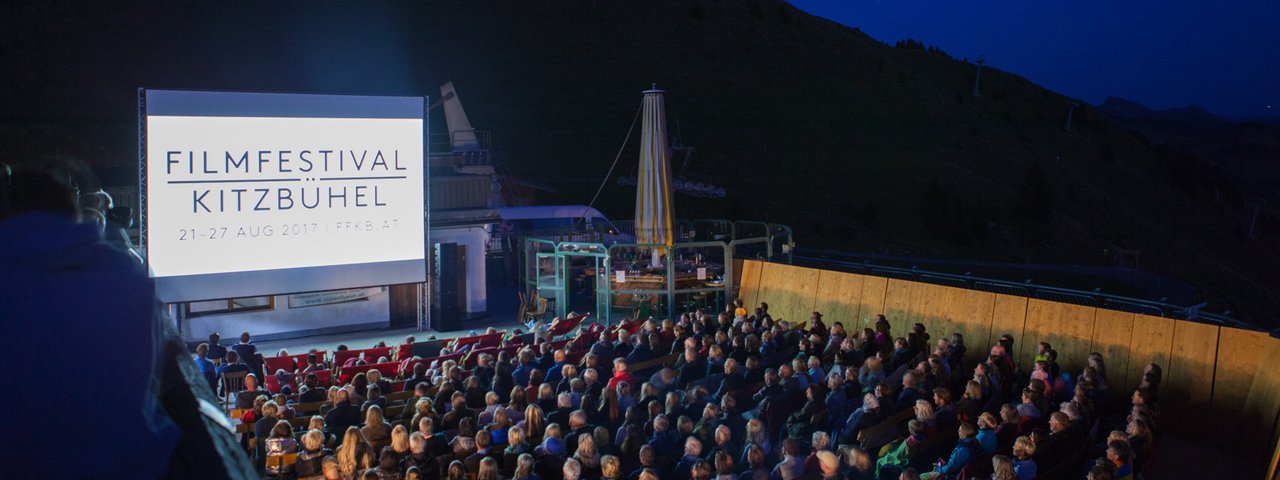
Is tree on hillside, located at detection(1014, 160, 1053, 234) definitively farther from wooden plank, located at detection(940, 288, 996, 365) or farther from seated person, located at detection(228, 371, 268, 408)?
seated person, located at detection(228, 371, 268, 408)

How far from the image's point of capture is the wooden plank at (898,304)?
1351 cm

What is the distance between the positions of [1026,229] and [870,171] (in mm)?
8672

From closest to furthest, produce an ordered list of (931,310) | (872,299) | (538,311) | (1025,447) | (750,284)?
1. (1025,447)
2. (931,310)
3. (872,299)
4. (750,284)
5. (538,311)

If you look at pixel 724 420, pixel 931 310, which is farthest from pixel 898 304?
pixel 724 420

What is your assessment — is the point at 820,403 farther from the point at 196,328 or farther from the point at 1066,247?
the point at 1066,247

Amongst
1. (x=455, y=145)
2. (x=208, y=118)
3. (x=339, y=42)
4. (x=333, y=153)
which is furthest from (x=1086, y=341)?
(x=339, y=42)

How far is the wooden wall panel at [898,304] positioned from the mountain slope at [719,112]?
23.7 metres

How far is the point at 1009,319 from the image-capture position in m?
11.8

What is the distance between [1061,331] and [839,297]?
4.18 meters

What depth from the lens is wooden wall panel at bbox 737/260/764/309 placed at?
1698 cm

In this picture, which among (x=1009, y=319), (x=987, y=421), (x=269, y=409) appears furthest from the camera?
(x=1009, y=319)

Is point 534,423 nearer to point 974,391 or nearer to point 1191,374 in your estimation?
point 974,391

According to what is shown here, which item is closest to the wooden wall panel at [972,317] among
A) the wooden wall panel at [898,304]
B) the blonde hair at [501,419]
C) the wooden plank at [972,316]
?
the wooden plank at [972,316]

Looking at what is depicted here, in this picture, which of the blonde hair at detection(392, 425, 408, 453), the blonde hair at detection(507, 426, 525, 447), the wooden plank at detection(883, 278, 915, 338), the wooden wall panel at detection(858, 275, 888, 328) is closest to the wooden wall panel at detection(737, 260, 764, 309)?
the wooden wall panel at detection(858, 275, 888, 328)
